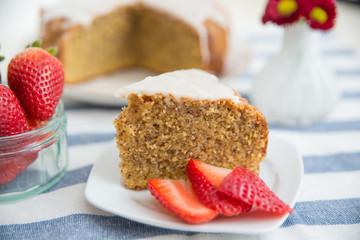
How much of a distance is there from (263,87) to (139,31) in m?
1.26

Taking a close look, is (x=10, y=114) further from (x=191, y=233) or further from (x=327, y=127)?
(x=327, y=127)

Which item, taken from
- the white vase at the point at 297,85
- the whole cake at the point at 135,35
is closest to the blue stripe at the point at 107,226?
the white vase at the point at 297,85

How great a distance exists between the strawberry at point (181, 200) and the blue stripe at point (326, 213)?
1.13 ft

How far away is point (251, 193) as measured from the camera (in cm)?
134

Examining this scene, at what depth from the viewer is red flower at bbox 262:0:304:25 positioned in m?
2.06

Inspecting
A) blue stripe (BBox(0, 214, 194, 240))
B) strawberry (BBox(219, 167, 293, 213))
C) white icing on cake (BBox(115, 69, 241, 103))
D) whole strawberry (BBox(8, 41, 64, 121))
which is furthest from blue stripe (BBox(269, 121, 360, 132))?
whole strawberry (BBox(8, 41, 64, 121))

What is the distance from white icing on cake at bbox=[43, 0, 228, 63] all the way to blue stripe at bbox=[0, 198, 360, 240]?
1452 mm

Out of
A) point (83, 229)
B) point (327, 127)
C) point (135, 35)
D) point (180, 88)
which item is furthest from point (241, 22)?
point (83, 229)

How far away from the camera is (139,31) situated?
10.5ft

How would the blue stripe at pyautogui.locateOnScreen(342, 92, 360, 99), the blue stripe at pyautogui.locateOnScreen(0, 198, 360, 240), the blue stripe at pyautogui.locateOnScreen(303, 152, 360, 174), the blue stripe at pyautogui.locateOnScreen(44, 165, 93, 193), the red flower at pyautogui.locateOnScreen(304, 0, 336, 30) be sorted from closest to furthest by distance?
the blue stripe at pyautogui.locateOnScreen(0, 198, 360, 240)
the blue stripe at pyautogui.locateOnScreen(44, 165, 93, 193)
the blue stripe at pyautogui.locateOnScreen(303, 152, 360, 174)
the red flower at pyautogui.locateOnScreen(304, 0, 336, 30)
the blue stripe at pyautogui.locateOnScreen(342, 92, 360, 99)

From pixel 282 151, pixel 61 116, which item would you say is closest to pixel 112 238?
pixel 61 116

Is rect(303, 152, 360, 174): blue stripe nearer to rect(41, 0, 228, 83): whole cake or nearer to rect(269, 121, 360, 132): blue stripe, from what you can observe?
rect(269, 121, 360, 132): blue stripe

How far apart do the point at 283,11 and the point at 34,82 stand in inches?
49.0

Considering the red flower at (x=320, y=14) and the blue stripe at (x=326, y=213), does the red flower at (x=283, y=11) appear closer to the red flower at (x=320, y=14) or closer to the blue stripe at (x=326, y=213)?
the red flower at (x=320, y=14)
